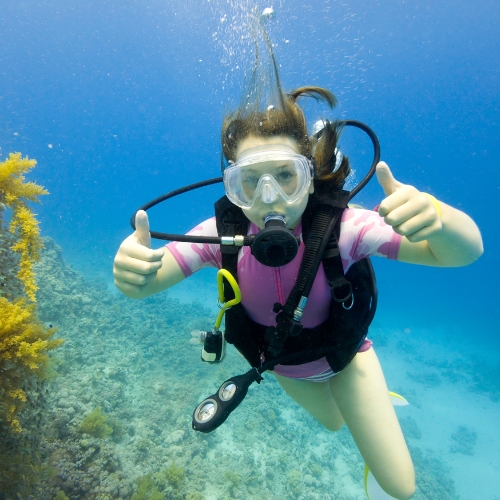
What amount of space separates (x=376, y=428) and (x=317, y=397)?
810 millimetres

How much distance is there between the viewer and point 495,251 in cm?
7188

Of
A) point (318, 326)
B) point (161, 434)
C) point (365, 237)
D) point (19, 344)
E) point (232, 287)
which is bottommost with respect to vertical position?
point (161, 434)

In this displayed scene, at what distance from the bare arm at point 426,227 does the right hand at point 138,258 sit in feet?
4.41

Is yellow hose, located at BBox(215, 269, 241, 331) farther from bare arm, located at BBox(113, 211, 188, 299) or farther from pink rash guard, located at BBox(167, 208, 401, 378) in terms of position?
bare arm, located at BBox(113, 211, 188, 299)

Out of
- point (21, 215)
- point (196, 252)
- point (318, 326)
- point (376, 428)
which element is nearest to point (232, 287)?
point (196, 252)

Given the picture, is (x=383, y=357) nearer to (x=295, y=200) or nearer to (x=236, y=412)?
(x=236, y=412)

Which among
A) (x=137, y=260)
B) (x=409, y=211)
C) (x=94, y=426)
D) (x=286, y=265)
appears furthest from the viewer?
(x=94, y=426)

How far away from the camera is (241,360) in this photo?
428 inches

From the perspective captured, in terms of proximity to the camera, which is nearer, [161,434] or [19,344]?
[19,344]

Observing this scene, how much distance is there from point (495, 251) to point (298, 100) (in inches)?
3470

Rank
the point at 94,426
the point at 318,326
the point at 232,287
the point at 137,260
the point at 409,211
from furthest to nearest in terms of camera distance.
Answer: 1. the point at 94,426
2. the point at 318,326
3. the point at 232,287
4. the point at 137,260
5. the point at 409,211

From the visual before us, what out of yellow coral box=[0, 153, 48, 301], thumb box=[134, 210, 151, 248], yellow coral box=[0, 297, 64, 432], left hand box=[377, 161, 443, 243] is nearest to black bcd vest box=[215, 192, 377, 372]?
thumb box=[134, 210, 151, 248]

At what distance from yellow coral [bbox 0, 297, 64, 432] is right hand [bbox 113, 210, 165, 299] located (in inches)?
50.0

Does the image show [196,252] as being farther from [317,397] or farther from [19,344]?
[317,397]
